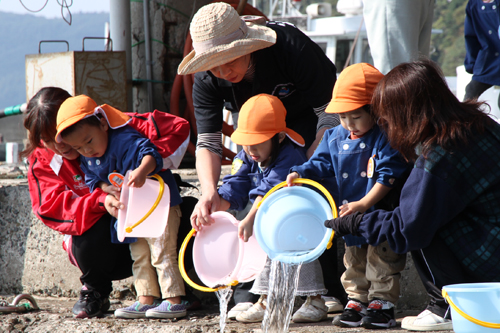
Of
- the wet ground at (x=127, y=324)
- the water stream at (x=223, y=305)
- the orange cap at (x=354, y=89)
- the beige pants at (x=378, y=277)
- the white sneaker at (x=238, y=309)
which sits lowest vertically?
the wet ground at (x=127, y=324)

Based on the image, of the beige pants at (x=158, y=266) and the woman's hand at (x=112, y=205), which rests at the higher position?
the woman's hand at (x=112, y=205)

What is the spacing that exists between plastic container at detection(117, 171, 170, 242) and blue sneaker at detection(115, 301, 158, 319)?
0.38 metres

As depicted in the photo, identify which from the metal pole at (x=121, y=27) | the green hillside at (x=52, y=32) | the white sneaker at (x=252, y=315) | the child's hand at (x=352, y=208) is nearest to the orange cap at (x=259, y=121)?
the child's hand at (x=352, y=208)

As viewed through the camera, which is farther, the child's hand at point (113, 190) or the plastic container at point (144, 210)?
the child's hand at point (113, 190)

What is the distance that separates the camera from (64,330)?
2641mm

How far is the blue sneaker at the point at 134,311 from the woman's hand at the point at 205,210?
1.86 ft

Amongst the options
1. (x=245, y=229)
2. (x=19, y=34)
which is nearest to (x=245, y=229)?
(x=245, y=229)

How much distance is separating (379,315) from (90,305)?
4.84 feet

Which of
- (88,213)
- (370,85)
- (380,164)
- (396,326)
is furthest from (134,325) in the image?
(370,85)

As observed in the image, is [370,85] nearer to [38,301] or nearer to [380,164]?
[380,164]

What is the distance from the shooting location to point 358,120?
2.32 m

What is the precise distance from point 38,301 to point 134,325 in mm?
984

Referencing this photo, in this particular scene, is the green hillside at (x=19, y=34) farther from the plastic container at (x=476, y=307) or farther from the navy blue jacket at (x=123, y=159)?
the plastic container at (x=476, y=307)

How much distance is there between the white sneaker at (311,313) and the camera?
2.49 m
